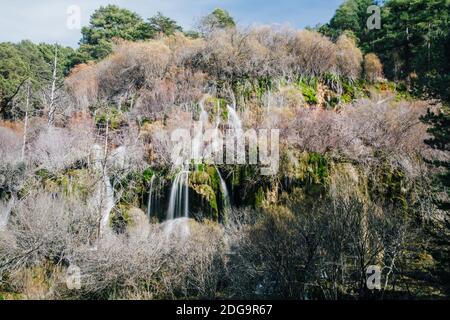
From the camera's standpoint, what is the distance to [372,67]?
35844 millimetres

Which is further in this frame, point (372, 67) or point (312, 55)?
point (372, 67)

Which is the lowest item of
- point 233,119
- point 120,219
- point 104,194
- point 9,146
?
point 120,219

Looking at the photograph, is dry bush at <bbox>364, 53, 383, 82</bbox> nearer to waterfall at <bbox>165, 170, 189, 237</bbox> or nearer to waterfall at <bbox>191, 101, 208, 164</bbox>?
waterfall at <bbox>191, 101, 208, 164</bbox>

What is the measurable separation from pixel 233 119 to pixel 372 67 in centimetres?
1557

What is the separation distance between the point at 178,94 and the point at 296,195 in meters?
17.3

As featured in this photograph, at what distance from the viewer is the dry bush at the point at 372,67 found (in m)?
35.7

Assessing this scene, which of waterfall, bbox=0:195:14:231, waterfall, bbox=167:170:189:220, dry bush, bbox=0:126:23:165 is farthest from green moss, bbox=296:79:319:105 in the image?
waterfall, bbox=0:195:14:231

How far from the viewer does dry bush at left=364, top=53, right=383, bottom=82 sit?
35.7 m

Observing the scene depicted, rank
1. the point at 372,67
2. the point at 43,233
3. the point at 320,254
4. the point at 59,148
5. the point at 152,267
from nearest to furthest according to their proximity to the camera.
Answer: the point at 320,254 → the point at 152,267 → the point at 43,233 → the point at 59,148 → the point at 372,67

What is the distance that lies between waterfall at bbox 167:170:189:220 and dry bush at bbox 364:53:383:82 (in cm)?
2326

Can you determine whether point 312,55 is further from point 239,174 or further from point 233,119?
point 239,174

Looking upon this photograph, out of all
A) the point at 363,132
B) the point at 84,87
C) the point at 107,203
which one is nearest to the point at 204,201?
the point at 107,203

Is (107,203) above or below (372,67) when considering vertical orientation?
below

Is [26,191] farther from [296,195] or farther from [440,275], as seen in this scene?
[440,275]
